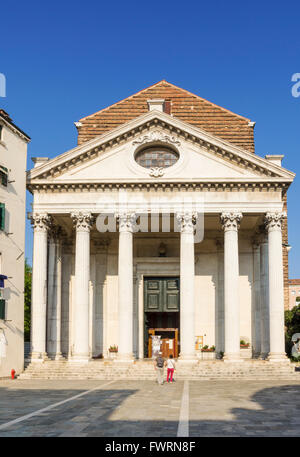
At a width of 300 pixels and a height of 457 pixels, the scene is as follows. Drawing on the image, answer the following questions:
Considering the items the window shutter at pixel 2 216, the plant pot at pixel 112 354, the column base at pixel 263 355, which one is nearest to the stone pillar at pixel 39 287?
the window shutter at pixel 2 216

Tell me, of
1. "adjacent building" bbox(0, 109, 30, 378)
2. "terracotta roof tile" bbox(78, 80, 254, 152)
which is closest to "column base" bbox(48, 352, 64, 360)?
"adjacent building" bbox(0, 109, 30, 378)

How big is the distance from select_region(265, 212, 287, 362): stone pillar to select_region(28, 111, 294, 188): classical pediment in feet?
10.00

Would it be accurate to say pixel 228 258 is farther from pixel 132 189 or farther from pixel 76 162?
pixel 76 162

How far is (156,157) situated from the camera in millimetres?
42031

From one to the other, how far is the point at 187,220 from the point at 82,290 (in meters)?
8.30

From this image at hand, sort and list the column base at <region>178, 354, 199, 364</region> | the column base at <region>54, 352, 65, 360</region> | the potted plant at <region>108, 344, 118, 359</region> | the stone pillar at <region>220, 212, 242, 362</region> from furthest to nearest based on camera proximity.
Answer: the potted plant at <region>108, 344, 118, 359</region> → the column base at <region>54, 352, 65, 360</region> → the stone pillar at <region>220, 212, 242, 362</region> → the column base at <region>178, 354, 199, 364</region>

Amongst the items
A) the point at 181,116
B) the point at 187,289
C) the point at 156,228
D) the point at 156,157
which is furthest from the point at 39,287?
the point at 181,116

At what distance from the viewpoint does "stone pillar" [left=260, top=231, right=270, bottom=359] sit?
42.3 meters

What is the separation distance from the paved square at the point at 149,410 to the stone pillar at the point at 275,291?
7685mm

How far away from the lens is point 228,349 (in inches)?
1517

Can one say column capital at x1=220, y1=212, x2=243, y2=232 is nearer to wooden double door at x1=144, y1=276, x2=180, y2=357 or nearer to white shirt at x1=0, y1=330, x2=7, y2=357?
wooden double door at x1=144, y1=276, x2=180, y2=357

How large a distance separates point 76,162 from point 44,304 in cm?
972

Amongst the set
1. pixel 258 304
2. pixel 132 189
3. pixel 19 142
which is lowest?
pixel 258 304

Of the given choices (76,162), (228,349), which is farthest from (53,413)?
(76,162)
